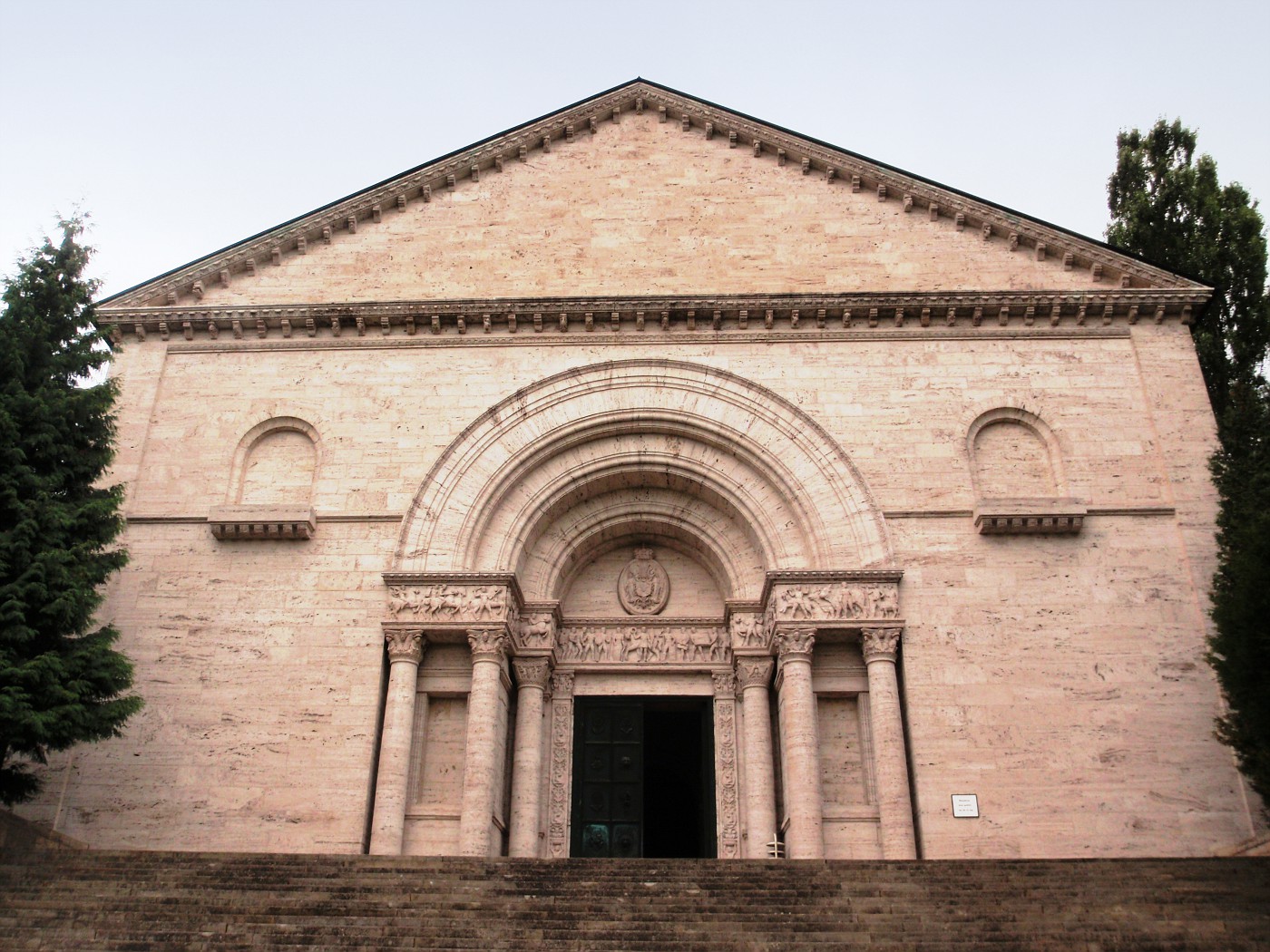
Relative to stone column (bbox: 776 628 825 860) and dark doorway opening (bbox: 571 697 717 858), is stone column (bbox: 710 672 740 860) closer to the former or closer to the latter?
dark doorway opening (bbox: 571 697 717 858)

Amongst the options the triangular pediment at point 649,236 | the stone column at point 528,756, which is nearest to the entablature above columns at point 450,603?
the stone column at point 528,756

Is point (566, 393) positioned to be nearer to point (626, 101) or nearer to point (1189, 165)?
point (626, 101)

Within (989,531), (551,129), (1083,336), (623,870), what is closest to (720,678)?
(989,531)

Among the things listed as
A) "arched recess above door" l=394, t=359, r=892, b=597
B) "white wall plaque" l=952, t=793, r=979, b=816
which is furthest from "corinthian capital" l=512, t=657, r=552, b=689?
"white wall plaque" l=952, t=793, r=979, b=816

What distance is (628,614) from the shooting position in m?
18.8

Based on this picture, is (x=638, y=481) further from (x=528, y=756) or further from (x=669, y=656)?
(x=528, y=756)

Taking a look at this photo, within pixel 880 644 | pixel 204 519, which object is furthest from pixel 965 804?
pixel 204 519

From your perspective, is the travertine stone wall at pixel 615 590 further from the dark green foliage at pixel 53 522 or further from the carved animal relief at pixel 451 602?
the dark green foliage at pixel 53 522

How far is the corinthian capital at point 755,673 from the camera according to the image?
17469 millimetres

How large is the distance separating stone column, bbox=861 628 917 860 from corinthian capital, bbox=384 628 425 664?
22.0 feet

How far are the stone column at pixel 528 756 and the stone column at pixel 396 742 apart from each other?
1670mm

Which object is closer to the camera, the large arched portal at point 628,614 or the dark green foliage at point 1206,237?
the large arched portal at point 628,614

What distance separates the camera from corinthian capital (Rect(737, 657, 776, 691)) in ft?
57.3

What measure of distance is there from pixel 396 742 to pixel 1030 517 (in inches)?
399
